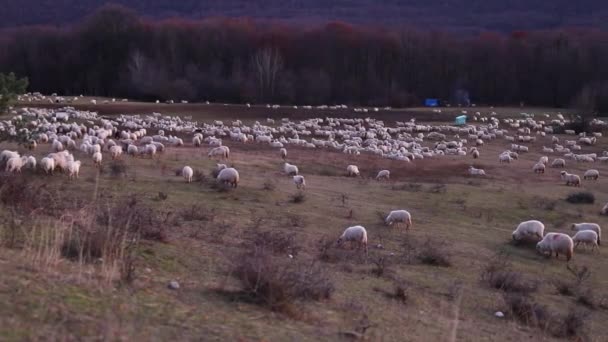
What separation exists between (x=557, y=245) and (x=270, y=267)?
378 inches

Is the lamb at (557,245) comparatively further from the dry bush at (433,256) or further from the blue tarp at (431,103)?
the blue tarp at (431,103)

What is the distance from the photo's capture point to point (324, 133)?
4734cm

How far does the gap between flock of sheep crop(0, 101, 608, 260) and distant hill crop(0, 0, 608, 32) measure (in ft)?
250

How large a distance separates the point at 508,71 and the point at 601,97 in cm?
1615

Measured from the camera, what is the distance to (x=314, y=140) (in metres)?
42.2

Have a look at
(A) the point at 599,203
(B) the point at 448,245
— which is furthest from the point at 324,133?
(B) the point at 448,245

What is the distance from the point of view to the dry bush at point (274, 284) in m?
8.16

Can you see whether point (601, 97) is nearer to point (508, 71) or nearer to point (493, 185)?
point (508, 71)

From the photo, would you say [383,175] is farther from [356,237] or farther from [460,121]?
[460,121]

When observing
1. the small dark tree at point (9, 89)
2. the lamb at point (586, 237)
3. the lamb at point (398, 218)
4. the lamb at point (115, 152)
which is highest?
the small dark tree at point (9, 89)

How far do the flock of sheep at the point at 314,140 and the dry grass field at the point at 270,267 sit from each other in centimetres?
54

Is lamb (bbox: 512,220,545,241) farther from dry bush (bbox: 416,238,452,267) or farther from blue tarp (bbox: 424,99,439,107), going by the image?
blue tarp (bbox: 424,99,439,107)

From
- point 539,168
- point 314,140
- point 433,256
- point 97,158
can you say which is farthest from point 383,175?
point 433,256

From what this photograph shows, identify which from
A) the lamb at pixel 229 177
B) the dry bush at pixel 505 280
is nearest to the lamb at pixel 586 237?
the dry bush at pixel 505 280
